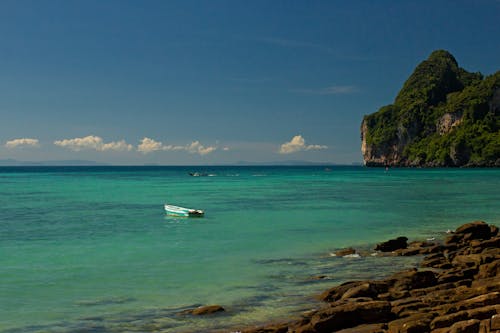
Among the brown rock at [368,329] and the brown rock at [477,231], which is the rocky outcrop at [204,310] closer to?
the brown rock at [368,329]

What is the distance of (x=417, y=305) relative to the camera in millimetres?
11188

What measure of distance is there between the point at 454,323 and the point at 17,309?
1079cm

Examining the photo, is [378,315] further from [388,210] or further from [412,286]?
[388,210]

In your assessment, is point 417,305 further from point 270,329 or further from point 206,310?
point 206,310

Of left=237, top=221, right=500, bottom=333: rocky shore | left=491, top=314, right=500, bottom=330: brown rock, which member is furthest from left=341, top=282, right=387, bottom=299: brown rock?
left=491, top=314, right=500, bottom=330: brown rock

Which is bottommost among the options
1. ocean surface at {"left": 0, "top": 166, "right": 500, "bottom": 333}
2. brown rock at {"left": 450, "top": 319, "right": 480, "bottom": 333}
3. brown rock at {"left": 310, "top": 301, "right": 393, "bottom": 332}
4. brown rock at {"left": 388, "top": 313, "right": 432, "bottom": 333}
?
ocean surface at {"left": 0, "top": 166, "right": 500, "bottom": 333}

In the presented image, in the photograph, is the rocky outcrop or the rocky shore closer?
the rocky shore

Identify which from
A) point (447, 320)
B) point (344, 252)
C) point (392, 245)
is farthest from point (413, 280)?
point (392, 245)

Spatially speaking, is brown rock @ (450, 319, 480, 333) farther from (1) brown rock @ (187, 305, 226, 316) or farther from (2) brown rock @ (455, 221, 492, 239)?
(2) brown rock @ (455, 221, 492, 239)

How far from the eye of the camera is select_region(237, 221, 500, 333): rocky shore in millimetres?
9539

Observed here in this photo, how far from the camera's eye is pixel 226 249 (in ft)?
74.1

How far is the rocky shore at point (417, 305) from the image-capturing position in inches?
376

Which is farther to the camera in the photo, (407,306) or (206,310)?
(206,310)

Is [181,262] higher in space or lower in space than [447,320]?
lower
